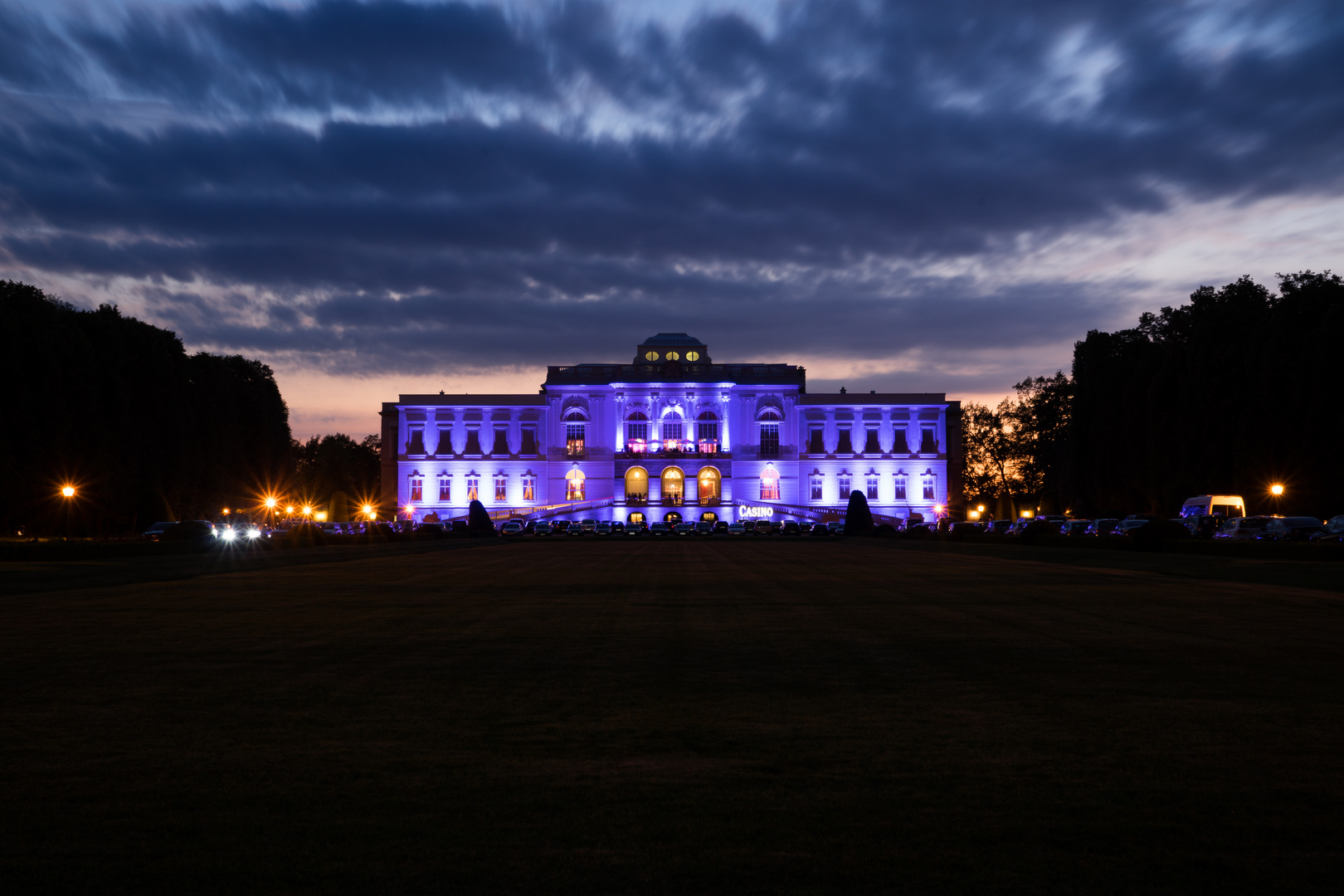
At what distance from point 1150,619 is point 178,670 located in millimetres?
13937

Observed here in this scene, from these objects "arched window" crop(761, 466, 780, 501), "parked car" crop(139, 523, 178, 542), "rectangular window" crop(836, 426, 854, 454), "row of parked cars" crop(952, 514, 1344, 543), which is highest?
"rectangular window" crop(836, 426, 854, 454)

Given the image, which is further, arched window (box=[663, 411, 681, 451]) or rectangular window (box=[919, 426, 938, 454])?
rectangular window (box=[919, 426, 938, 454])

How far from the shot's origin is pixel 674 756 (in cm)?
771

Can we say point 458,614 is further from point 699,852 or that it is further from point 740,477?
point 740,477

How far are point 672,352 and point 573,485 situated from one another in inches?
800

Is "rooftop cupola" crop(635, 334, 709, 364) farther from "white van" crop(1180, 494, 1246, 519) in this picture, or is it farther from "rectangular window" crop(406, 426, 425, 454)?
"white van" crop(1180, 494, 1246, 519)

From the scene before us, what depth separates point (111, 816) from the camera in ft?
20.6

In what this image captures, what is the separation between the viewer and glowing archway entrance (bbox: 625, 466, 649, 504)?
123 metres

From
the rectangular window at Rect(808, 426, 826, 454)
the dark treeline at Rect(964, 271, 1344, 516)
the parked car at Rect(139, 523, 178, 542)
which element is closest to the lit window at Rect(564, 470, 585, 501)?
the rectangular window at Rect(808, 426, 826, 454)

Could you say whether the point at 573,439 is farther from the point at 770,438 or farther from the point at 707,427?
the point at 770,438

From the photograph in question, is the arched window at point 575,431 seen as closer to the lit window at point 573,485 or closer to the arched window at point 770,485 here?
the lit window at point 573,485

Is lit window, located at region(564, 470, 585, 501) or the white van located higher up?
lit window, located at region(564, 470, 585, 501)

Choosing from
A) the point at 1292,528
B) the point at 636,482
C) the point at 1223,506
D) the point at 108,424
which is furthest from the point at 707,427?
the point at 1292,528

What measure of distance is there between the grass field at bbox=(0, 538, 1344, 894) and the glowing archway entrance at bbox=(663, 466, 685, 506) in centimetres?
10598
